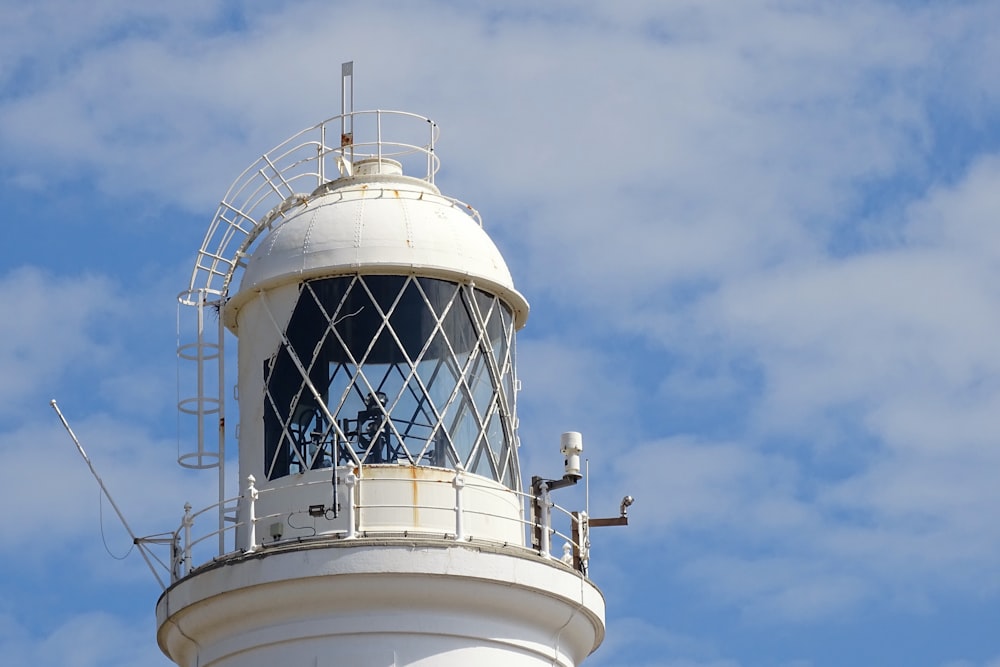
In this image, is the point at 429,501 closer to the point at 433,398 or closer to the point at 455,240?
the point at 433,398

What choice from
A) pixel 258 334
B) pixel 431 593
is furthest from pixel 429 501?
pixel 258 334

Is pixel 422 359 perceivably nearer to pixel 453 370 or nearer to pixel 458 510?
pixel 453 370

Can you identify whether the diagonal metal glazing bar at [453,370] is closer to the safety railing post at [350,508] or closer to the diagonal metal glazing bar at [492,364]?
the diagonal metal glazing bar at [492,364]

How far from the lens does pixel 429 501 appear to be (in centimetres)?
2259

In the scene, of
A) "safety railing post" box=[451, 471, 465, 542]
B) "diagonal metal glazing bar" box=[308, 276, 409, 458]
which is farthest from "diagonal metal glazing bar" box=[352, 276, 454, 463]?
"safety railing post" box=[451, 471, 465, 542]

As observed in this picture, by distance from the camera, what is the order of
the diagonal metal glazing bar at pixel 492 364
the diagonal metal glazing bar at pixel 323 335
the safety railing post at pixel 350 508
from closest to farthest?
the safety railing post at pixel 350 508, the diagonal metal glazing bar at pixel 323 335, the diagonal metal glazing bar at pixel 492 364

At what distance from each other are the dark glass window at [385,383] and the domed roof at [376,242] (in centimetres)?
16

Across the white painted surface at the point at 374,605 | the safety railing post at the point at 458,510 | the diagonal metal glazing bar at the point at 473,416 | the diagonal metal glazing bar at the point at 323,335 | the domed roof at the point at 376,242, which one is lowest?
the white painted surface at the point at 374,605

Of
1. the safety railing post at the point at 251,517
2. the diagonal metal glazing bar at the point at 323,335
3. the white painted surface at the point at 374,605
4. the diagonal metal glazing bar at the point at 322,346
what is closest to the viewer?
the white painted surface at the point at 374,605

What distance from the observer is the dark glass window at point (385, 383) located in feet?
75.3

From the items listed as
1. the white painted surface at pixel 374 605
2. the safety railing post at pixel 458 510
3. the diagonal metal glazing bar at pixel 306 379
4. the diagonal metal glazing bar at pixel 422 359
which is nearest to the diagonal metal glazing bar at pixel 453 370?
the diagonal metal glazing bar at pixel 422 359

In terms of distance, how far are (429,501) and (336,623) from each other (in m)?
1.53

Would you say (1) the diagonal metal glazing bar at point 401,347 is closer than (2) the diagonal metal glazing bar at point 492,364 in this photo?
→ Yes

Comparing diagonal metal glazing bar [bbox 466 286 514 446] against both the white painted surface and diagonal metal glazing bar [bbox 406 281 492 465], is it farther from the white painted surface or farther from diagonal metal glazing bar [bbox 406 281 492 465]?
the white painted surface
